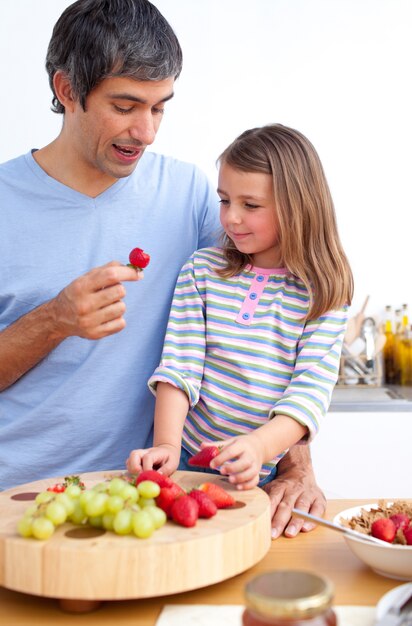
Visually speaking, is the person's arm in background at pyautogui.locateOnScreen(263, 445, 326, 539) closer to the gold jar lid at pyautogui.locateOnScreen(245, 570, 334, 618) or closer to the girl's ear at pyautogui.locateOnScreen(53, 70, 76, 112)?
the gold jar lid at pyautogui.locateOnScreen(245, 570, 334, 618)

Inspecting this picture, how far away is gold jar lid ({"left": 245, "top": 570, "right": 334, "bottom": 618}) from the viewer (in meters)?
0.66

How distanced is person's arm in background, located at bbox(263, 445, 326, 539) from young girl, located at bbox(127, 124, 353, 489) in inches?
1.8

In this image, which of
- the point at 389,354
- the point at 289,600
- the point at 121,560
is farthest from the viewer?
the point at 389,354

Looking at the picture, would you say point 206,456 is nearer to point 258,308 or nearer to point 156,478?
point 156,478

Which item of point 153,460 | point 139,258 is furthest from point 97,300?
point 153,460

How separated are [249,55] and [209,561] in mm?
3069

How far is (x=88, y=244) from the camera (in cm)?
186

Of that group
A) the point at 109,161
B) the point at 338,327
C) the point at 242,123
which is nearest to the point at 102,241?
the point at 109,161

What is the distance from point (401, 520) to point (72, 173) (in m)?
1.12

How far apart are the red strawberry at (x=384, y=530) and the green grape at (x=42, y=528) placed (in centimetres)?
49

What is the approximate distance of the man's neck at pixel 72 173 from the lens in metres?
1.88

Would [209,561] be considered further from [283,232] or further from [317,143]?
Answer: [317,143]

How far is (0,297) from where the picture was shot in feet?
6.03

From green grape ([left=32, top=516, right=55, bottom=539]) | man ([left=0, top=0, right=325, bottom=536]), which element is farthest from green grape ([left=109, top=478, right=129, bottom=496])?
man ([left=0, top=0, right=325, bottom=536])
